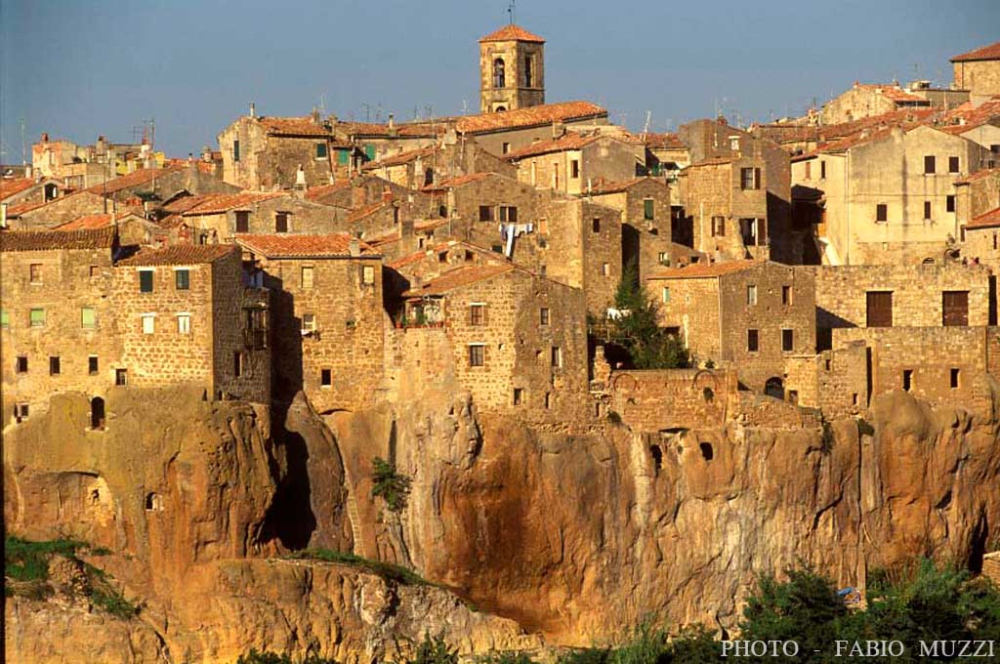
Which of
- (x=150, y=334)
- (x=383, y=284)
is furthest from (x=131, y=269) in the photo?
(x=383, y=284)

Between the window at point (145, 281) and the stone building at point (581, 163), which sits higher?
the stone building at point (581, 163)

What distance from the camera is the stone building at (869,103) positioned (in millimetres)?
88375

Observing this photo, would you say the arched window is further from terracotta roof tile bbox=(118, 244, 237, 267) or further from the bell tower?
terracotta roof tile bbox=(118, 244, 237, 267)

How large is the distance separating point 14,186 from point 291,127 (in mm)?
8420

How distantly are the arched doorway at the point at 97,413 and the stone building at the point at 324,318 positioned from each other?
13.6 ft

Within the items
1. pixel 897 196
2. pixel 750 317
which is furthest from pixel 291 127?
pixel 750 317

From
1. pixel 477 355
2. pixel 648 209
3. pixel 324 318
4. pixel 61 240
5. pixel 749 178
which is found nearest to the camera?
pixel 61 240

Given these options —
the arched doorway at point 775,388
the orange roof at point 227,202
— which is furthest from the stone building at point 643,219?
the orange roof at point 227,202

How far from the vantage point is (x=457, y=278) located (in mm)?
62188

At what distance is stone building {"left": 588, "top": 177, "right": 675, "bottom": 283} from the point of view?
224 ft

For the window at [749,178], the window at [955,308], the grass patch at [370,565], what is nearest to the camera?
the grass patch at [370,565]

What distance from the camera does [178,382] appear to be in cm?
5859

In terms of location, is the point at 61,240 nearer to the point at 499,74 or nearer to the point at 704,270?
the point at 704,270

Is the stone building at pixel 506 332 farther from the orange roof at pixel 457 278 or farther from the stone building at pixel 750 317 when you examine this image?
the stone building at pixel 750 317
